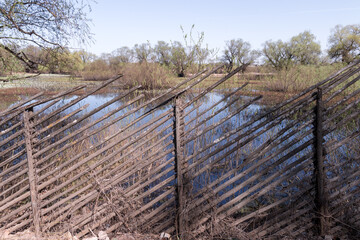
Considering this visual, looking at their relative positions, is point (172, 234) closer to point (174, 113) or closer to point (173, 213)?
point (173, 213)

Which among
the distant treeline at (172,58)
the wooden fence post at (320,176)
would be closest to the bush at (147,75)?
the distant treeline at (172,58)

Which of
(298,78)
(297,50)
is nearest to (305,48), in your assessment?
(297,50)

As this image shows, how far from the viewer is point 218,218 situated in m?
2.82

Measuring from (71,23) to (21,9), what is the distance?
0.94 metres

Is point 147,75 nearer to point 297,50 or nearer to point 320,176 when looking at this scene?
point 320,176

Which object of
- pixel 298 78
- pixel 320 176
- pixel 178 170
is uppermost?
pixel 178 170

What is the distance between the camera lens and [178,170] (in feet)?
8.93

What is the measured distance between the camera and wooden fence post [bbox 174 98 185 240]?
Answer: 8.76ft

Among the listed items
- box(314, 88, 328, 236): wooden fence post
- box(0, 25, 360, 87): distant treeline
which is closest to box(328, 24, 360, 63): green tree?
box(0, 25, 360, 87): distant treeline

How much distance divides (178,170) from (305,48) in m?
33.2

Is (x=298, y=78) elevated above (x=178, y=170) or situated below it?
below

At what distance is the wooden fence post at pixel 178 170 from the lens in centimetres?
267

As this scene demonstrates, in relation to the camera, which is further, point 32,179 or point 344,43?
point 344,43

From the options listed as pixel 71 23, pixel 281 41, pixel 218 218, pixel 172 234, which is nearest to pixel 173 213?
pixel 172 234
